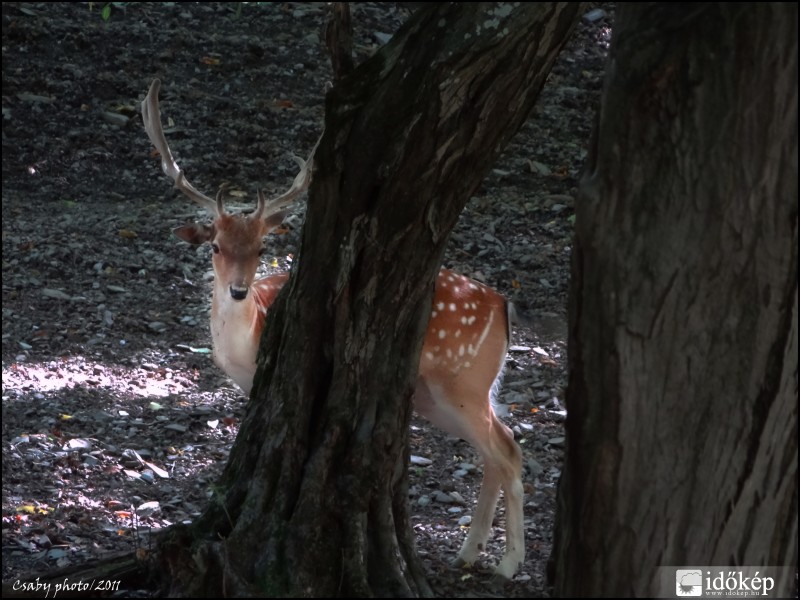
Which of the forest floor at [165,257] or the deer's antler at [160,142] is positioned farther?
the deer's antler at [160,142]

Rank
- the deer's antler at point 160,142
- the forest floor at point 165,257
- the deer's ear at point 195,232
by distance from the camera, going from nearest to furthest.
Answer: the forest floor at point 165,257
the deer's antler at point 160,142
the deer's ear at point 195,232

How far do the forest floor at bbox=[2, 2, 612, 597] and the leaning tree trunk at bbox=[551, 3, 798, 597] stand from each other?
4.17 ft

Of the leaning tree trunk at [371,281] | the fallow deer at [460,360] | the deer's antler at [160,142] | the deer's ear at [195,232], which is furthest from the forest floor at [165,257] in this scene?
the deer's antler at [160,142]

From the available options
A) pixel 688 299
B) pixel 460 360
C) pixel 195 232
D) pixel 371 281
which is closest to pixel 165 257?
pixel 195 232

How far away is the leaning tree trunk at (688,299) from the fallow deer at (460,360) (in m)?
2.10

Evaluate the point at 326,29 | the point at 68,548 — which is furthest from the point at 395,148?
the point at 68,548

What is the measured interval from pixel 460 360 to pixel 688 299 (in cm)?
248

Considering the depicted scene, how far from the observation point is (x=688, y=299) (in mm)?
2746

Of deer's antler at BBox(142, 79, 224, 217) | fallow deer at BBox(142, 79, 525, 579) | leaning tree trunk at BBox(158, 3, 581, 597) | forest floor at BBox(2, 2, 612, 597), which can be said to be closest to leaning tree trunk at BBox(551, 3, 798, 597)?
leaning tree trunk at BBox(158, 3, 581, 597)

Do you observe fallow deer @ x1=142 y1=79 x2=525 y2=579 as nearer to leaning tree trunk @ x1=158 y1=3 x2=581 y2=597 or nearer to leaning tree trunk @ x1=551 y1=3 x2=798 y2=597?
leaning tree trunk @ x1=158 y1=3 x2=581 y2=597

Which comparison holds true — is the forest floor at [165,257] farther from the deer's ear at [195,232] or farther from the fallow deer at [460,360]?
the deer's ear at [195,232]

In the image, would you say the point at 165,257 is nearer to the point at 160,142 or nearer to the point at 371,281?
the point at 160,142

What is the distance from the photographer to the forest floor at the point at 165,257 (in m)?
5.24

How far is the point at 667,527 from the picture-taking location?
281 centimetres
